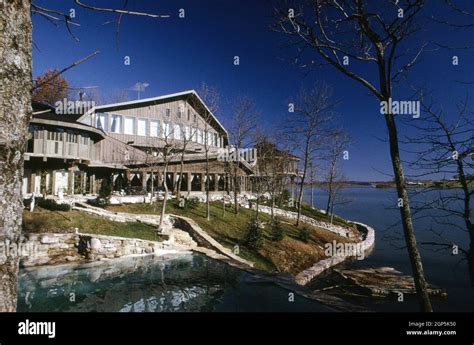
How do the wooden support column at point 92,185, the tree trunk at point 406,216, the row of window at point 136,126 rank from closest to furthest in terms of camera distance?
the tree trunk at point 406,216 → the wooden support column at point 92,185 → the row of window at point 136,126

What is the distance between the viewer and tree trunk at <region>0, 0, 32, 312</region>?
1779mm

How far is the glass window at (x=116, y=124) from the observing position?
28.0m

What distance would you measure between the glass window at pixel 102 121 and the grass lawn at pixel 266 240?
9.95 metres

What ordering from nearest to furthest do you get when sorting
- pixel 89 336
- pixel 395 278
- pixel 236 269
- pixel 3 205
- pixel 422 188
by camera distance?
pixel 3 205
pixel 89 336
pixel 422 188
pixel 236 269
pixel 395 278

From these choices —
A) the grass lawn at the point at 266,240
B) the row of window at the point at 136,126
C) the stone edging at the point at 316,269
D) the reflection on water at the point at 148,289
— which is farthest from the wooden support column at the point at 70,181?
the stone edging at the point at 316,269

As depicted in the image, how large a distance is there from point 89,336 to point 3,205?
1593 mm

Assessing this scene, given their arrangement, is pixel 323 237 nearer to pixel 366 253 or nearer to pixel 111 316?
pixel 366 253

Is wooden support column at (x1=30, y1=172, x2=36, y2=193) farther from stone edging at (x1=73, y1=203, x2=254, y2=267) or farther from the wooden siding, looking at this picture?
the wooden siding

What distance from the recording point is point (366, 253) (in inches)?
970

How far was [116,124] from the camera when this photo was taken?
28312 mm

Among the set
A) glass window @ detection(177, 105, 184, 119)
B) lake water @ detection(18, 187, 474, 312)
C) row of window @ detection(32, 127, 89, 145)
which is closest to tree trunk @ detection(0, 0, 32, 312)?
lake water @ detection(18, 187, 474, 312)

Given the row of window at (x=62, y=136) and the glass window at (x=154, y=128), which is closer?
the row of window at (x=62, y=136)

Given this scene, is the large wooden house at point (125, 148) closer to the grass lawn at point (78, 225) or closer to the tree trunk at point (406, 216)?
the grass lawn at point (78, 225)

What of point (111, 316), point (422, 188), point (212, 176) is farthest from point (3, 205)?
point (212, 176)
